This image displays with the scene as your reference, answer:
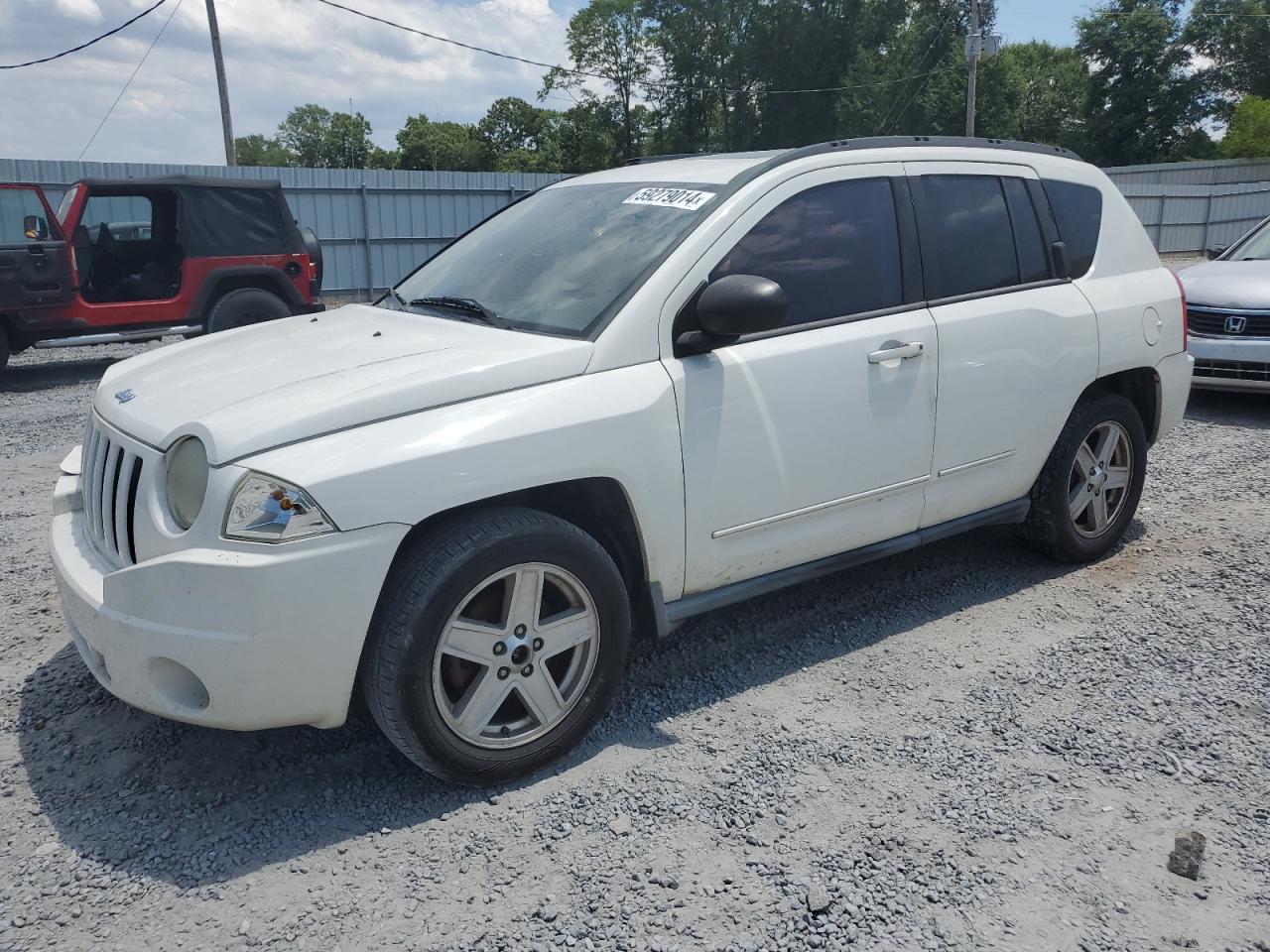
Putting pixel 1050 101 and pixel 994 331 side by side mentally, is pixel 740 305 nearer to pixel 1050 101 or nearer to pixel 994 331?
pixel 994 331

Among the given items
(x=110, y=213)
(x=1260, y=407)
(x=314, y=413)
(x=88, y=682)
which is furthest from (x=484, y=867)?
(x=110, y=213)

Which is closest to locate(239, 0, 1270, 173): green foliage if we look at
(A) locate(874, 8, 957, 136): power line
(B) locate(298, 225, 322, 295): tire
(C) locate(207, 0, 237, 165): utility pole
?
(A) locate(874, 8, 957, 136): power line

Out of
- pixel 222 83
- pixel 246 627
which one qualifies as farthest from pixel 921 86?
pixel 246 627

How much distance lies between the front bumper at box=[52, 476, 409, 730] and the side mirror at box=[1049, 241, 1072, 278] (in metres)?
3.21

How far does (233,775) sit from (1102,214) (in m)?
4.33

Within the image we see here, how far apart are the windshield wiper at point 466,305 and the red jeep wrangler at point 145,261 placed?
332 inches

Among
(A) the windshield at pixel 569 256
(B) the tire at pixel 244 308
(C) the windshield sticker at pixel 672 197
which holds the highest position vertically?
(C) the windshield sticker at pixel 672 197

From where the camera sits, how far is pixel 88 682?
3.79 m

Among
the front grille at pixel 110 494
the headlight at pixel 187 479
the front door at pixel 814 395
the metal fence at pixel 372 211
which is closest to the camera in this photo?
the headlight at pixel 187 479

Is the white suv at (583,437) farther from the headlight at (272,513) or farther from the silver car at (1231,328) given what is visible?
the silver car at (1231,328)

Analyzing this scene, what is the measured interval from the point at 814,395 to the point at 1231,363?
20.3 feet

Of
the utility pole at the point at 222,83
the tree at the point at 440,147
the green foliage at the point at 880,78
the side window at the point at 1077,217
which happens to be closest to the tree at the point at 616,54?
the green foliage at the point at 880,78

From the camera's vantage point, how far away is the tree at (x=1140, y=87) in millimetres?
56375

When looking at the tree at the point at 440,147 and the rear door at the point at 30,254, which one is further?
the tree at the point at 440,147
